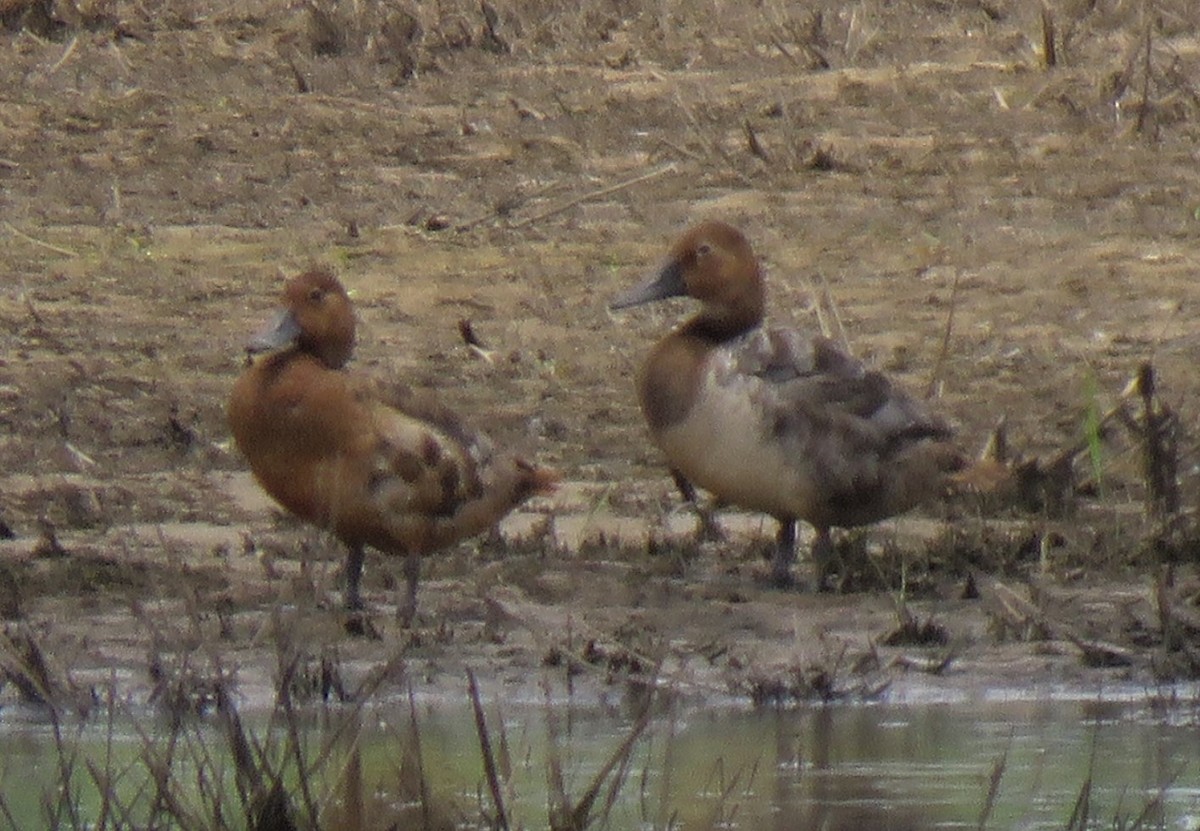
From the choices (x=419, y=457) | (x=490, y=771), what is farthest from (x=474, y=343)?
(x=490, y=771)

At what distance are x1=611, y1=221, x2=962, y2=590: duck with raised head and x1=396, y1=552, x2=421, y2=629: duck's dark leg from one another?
30.9 inches

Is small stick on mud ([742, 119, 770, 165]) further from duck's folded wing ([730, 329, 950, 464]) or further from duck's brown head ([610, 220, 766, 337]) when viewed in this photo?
duck's folded wing ([730, 329, 950, 464])

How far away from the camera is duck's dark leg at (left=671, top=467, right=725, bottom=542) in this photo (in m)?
8.23

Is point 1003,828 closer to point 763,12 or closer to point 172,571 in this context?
point 172,571

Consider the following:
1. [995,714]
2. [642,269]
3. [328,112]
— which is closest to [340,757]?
[995,714]

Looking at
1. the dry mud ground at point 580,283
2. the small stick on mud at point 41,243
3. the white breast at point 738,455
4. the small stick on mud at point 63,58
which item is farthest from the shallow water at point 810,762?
the small stick on mud at point 63,58

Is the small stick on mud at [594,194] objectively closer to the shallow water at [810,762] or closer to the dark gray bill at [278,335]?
the dark gray bill at [278,335]

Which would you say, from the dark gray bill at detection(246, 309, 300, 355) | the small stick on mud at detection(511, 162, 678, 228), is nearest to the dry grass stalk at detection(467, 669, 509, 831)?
the dark gray bill at detection(246, 309, 300, 355)

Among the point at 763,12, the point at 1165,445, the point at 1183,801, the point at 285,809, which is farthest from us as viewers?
the point at 763,12

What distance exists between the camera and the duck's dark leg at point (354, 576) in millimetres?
7371

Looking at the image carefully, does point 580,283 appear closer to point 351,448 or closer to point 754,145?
point 754,145

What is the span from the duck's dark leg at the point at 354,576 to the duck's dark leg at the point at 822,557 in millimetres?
1150

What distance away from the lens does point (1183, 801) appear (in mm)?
5934

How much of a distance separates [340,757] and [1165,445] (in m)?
2.94
